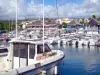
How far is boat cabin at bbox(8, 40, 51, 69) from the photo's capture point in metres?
19.0

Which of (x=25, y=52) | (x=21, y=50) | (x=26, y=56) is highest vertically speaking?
(x=21, y=50)

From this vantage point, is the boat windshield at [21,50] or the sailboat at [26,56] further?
the boat windshield at [21,50]

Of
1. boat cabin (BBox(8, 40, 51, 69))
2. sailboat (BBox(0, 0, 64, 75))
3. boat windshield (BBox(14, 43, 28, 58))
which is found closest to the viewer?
sailboat (BBox(0, 0, 64, 75))

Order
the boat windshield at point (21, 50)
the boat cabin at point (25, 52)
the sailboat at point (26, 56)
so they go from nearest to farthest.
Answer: the sailboat at point (26, 56) < the boat cabin at point (25, 52) < the boat windshield at point (21, 50)

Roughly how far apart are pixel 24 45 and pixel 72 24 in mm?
99122

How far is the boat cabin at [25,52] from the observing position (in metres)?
19.0

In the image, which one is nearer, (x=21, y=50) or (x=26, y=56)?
(x=26, y=56)

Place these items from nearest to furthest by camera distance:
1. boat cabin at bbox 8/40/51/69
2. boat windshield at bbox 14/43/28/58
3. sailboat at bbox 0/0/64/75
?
sailboat at bbox 0/0/64/75 < boat cabin at bbox 8/40/51/69 < boat windshield at bbox 14/43/28/58

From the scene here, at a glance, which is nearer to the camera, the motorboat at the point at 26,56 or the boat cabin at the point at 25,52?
the motorboat at the point at 26,56

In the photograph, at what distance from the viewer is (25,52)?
19.1 m

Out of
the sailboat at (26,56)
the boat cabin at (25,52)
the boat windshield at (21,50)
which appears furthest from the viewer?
the boat windshield at (21,50)

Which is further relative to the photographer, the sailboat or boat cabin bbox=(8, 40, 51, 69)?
boat cabin bbox=(8, 40, 51, 69)

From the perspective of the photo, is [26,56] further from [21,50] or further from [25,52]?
[21,50]

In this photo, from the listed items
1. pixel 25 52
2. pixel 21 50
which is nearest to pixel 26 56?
pixel 25 52
